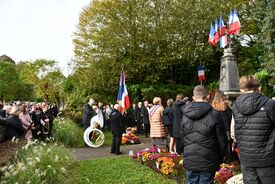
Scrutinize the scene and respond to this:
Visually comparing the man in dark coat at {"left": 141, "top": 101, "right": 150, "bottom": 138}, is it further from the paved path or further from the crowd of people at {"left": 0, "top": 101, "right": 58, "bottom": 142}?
the crowd of people at {"left": 0, "top": 101, "right": 58, "bottom": 142}

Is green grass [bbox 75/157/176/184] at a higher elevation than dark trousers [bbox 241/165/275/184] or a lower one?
lower

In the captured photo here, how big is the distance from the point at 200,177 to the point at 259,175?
840 millimetres

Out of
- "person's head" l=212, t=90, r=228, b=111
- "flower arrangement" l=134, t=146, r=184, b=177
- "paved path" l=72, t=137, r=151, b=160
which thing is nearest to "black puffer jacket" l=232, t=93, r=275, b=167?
"person's head" l=212, t=90, r=228, b=111

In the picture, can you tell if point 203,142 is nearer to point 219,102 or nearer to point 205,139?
point 205,139

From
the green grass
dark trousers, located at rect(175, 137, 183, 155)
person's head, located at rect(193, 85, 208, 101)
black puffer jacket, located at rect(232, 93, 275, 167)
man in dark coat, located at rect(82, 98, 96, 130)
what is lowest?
the green grass

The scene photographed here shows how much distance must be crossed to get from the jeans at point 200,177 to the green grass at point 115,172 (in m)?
2.90

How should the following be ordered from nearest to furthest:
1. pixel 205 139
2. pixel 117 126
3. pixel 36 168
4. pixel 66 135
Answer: pixel 205 139 < pixel 36 168 < pixel 117 126 < pixel 66 135

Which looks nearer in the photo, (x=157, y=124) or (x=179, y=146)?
(x=179, y=146)

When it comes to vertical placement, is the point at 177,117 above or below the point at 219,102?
below

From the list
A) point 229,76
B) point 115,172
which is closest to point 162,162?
point 115,172

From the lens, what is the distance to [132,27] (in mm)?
28156

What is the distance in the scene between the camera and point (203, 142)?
15.6 ft

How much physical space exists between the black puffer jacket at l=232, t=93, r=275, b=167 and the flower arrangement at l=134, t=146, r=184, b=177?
13.2 feet

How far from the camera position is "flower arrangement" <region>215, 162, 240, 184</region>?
23.5ft
